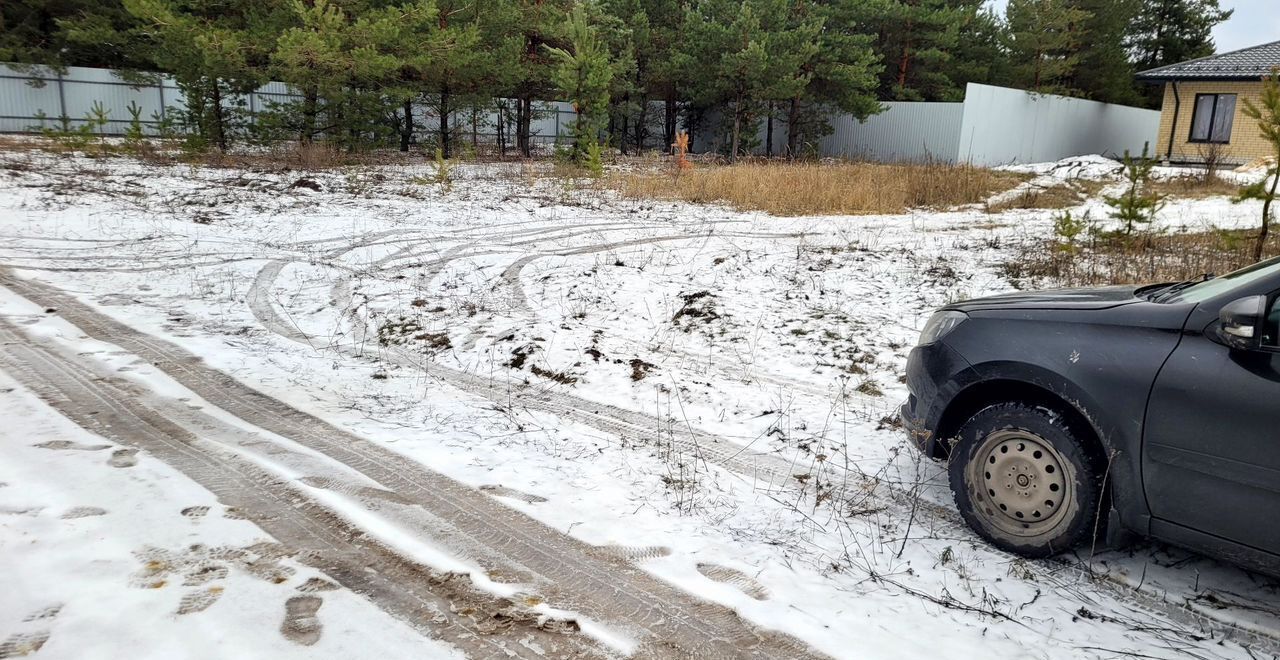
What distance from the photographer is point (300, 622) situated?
2783 mm

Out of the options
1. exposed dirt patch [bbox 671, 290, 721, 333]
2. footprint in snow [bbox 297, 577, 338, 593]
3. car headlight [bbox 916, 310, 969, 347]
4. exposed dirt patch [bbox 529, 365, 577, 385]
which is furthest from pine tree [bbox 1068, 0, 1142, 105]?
footprint in snow [bbox 297, 577, 338, 593]

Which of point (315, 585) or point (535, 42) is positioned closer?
point (315, 585)

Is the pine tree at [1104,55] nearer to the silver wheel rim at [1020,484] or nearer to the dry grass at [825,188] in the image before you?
the dry grass at [825,188]

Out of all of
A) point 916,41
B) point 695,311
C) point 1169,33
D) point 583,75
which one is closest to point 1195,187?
point 583,75

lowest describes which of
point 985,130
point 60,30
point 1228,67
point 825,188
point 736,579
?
point 736,579

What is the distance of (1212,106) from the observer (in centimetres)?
2847

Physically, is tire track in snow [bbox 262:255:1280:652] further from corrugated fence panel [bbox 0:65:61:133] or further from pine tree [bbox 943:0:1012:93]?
pine tree [bbox 943:0:1012:93]

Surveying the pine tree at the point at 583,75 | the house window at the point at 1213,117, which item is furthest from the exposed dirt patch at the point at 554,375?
the house window at the point at 1213,117

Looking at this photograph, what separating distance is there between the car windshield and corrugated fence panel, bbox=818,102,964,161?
87.7ft

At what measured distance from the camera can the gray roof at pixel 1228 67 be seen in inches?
1062

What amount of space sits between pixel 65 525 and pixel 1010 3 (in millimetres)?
39755

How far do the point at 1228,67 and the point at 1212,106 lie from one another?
1.41 m

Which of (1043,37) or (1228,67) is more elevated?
(1043,37)

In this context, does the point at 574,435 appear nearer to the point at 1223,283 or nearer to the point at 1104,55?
the point at 1223,283
